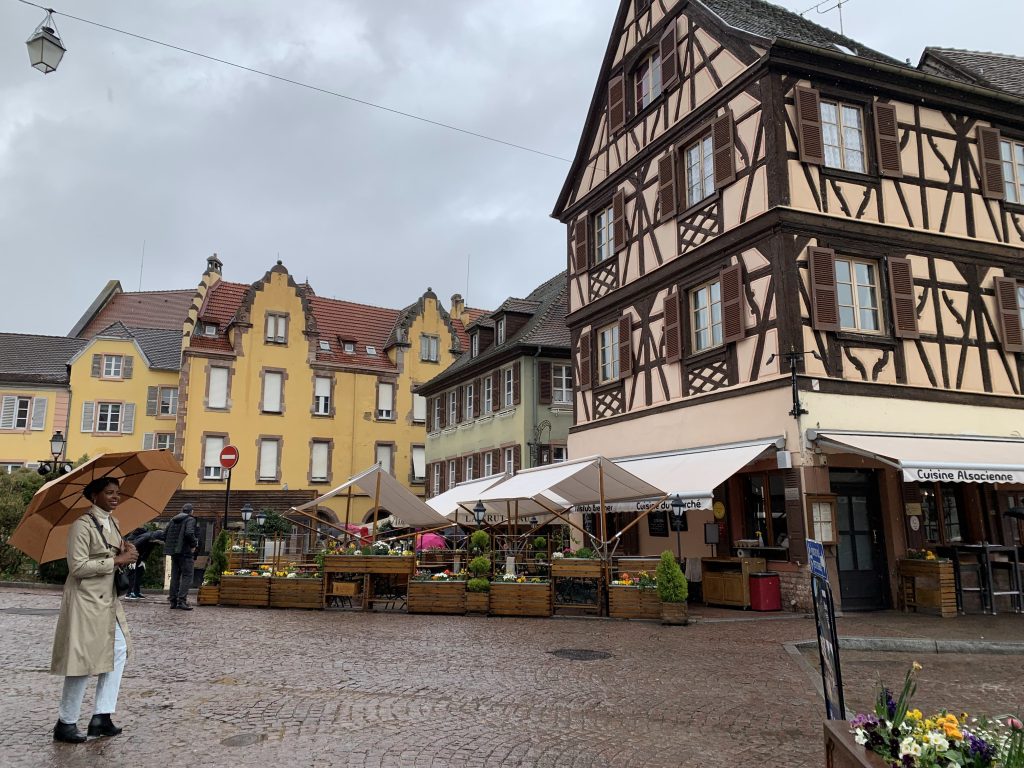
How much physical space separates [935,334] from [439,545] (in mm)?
11760

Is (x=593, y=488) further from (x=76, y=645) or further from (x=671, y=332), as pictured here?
(x=76, y=645)

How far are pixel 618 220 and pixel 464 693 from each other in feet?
48.4

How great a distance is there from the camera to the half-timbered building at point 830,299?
47.9 ft

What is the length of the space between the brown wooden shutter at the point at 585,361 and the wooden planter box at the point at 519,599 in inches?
325

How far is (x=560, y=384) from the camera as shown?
1090 inches

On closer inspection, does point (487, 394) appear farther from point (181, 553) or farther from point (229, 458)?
point (181, 553)

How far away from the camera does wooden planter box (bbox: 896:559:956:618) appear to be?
542 inches

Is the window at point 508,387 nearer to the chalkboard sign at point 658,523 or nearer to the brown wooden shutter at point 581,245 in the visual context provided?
the brown wooden shutter at point 581,245

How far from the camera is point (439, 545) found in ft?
67.3

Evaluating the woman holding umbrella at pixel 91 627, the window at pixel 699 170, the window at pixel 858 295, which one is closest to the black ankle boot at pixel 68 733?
the woman holding umbrella at pixel 91 627

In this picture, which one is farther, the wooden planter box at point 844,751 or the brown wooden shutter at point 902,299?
the brown wooden shutter at point 902,299

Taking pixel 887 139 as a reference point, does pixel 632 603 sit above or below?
below

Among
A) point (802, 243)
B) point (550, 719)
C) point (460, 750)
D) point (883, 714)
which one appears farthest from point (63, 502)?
point (802, 243)

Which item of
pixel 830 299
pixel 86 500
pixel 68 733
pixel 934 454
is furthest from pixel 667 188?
pixel 68 733
